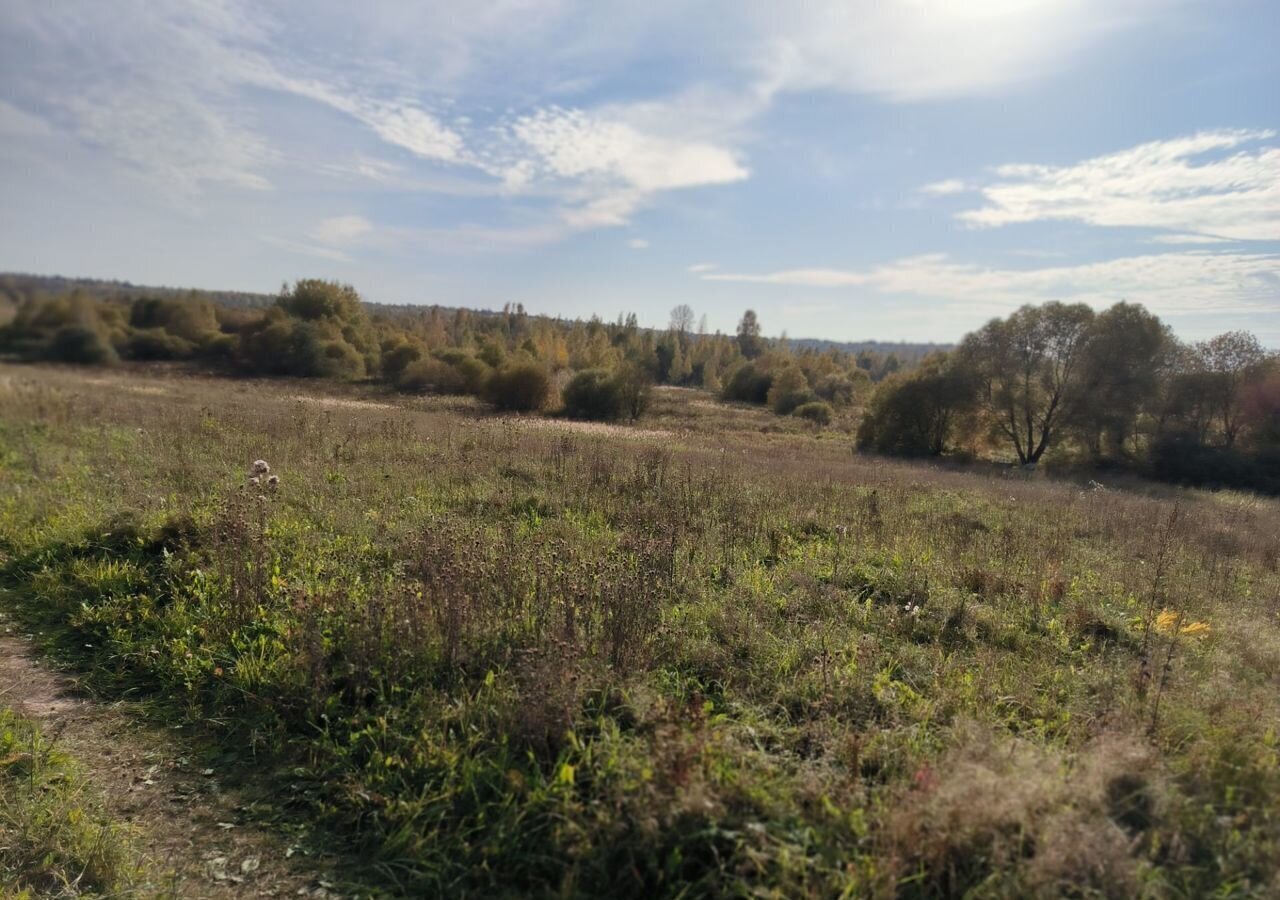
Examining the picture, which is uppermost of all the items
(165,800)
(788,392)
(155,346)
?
(788,392)

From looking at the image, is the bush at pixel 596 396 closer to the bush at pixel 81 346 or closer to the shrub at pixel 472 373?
the shrub at pixel 472 373

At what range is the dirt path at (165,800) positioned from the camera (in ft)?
8.88

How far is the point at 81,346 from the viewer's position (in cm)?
869

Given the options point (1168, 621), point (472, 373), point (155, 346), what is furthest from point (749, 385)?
point (1168, 621)

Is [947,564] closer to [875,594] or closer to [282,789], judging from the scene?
[875,594]

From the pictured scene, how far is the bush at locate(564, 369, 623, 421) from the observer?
40.2 metres

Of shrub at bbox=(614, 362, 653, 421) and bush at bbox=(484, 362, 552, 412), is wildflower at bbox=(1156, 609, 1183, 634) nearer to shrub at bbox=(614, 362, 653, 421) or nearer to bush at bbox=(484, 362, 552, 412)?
shrub at bbox=(614, 362, 653, 421)

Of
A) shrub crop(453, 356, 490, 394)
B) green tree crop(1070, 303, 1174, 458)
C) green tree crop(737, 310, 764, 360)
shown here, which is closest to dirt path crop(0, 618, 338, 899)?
green tree crop(1070, 303, 1174, 458)

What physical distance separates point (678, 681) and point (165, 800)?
2779mm

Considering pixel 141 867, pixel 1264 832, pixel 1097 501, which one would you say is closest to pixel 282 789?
pixel 141 867

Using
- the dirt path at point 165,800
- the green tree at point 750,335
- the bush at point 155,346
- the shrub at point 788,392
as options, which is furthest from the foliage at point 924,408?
the green tree at point 750,335

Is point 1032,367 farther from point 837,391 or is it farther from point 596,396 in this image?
point 837,391

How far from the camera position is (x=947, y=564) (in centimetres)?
635

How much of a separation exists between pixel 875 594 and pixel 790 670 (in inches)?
74.1
